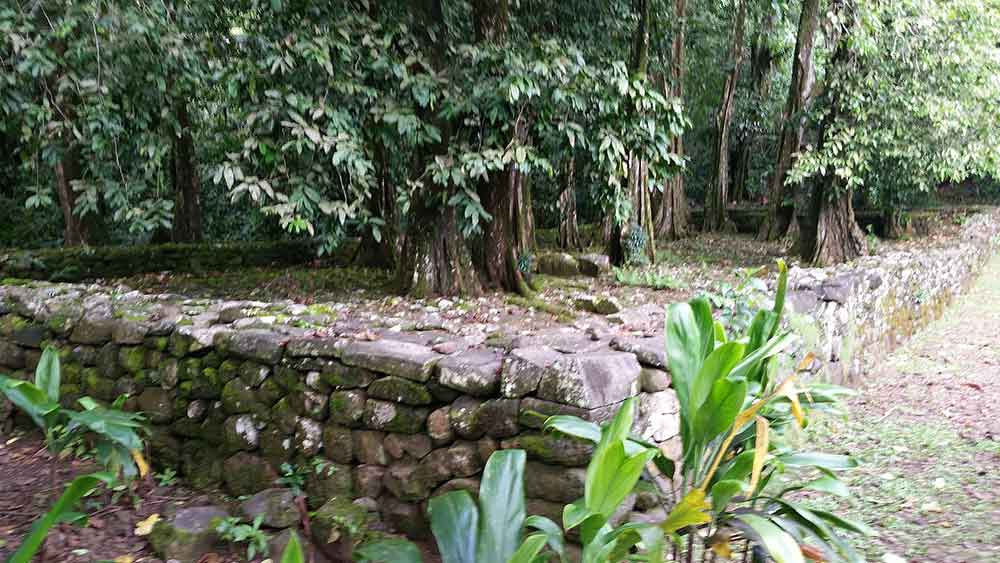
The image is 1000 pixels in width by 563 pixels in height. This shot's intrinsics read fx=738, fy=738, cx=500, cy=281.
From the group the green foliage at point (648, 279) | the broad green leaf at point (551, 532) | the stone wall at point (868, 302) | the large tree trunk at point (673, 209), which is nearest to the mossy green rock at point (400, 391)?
the broad green leaf at point (551, 532)

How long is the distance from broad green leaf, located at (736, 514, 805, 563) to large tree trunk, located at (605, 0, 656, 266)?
6.29 meters

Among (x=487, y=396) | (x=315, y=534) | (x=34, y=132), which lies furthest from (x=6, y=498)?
(x=34, y=132)

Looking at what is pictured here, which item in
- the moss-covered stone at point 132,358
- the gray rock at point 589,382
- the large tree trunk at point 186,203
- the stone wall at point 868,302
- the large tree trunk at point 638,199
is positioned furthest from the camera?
the large tree trunk at point 186,203

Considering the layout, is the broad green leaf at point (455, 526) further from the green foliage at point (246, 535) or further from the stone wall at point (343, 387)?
the green foliage at point (246, 535)

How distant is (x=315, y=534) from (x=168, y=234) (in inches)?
389

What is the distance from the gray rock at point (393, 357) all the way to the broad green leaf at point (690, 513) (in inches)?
52.5

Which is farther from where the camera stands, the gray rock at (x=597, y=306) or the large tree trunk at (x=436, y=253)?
the large tree trunk at (x=436, y=253)

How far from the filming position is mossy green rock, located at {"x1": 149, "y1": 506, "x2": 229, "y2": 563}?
10.3 feet

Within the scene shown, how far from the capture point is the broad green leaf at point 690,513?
2082 millimetres

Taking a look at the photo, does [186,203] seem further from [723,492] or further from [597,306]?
[723,492]

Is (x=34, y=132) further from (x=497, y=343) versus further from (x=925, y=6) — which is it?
(x=925, y=6)

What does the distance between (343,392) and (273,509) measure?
0.62 m

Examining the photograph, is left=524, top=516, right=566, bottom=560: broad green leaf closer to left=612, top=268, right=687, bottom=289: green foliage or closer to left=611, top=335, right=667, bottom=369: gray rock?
left=611, top=335, right=667, bottom=369: gray rock

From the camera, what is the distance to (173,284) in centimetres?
891
